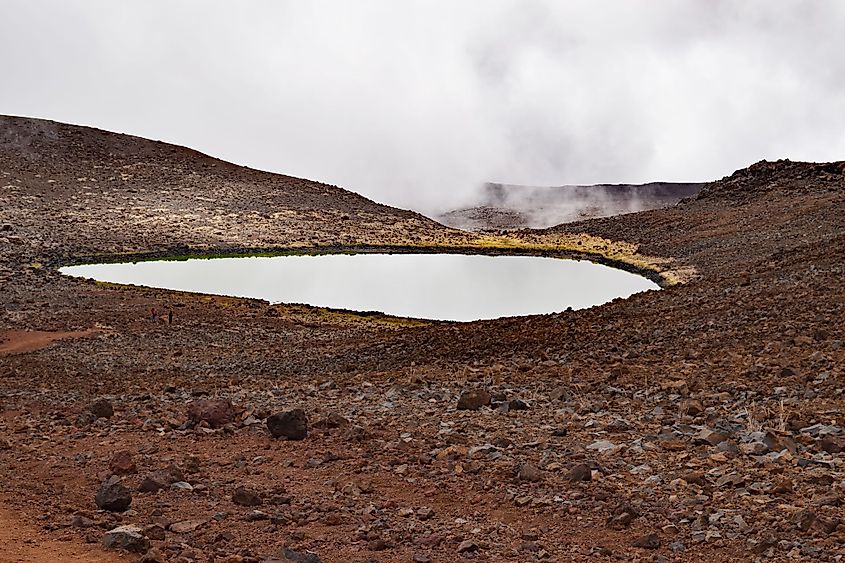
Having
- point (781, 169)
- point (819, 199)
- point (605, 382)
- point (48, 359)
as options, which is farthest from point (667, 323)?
point (781, 169)

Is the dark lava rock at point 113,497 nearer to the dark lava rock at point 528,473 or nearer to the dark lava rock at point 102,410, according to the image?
the dark lava rock at point 528,473

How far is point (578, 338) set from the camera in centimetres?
1811

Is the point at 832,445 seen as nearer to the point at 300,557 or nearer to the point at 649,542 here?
the point at 649,542

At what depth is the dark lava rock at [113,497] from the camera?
9625mm

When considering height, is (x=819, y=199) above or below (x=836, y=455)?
above

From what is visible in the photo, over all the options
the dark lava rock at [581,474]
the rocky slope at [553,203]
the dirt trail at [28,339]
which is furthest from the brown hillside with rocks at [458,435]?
the rocky slope at [553,203]

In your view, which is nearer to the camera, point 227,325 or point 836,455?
point 836,455

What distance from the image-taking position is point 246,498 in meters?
9.92

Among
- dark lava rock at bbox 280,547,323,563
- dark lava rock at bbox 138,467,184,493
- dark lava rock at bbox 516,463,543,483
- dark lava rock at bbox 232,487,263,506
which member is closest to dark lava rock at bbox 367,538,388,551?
dark lava rock at bbox 280,547,323,563

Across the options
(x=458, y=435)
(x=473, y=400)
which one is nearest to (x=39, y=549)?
(x=458, y=435)

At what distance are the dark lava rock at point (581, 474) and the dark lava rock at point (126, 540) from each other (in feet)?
14.0

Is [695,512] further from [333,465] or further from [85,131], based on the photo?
[85,131]

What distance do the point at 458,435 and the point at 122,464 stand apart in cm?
400

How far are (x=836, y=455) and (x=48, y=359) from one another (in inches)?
709
